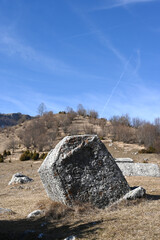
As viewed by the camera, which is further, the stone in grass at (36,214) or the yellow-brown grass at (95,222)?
the stone in grass at (36,214)

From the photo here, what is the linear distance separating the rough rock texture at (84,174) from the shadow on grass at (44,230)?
1.05m

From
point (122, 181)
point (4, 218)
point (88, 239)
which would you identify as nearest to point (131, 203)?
point (122, 181)

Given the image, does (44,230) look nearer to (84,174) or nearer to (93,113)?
(84,174)

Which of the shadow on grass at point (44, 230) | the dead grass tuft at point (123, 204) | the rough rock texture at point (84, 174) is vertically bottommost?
the shadow on grass at point (44, 230)

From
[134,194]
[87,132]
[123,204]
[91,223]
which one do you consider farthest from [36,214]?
[87,132]

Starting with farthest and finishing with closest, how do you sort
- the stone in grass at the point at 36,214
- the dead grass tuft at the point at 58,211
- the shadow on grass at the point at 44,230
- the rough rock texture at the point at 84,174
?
the stone in grass at the point at 36,214
the rough rock texture at the point at 84,174
the dead grass tuft at the point at 58,211
the shadow on grass at the point at 44,230

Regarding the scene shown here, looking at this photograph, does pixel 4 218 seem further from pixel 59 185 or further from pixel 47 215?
pixel 59 185

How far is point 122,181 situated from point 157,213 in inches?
68.6

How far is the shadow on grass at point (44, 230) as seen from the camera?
4871mm

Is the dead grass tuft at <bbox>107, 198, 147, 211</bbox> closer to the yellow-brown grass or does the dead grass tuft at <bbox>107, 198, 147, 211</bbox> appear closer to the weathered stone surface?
the yellow-brown grass

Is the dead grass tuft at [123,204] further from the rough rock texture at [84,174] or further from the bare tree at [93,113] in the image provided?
the bare tree at [93,113]

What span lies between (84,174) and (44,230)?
1.96m

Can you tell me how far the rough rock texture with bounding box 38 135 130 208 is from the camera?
6586 mm

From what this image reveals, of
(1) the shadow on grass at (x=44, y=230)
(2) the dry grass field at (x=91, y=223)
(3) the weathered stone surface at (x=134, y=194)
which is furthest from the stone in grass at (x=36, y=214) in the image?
(3) the weathered stone surface at (x=134, y=194)
